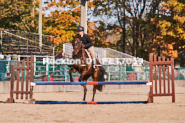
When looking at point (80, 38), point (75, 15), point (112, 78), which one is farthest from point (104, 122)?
point (75, 15)

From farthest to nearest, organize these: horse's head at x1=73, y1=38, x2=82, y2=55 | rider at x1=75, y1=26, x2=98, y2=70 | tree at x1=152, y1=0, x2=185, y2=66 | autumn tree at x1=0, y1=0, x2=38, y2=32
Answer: autumn tree at x1=0, y1=0, x2=38, y2=32 → tree at x1=152, y1=0, x2=185, y2=66 → rider at x1=75, y1=26, x2=98, y2=70 → horse's head at x1=73, y1=38, x2=82, y2=55

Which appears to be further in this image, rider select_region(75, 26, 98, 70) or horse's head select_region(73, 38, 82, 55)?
rider select_region(75, 26, 98, 70)

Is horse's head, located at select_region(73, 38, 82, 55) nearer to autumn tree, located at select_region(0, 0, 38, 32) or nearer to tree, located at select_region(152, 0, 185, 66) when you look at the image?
tree, located at select_region(152, 0, 185, 66)

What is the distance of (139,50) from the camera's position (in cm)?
4125

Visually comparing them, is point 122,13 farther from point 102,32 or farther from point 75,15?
point 75,15

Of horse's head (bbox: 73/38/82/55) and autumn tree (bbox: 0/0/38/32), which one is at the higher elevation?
autumn tree (bbox: 0/0/38/32)

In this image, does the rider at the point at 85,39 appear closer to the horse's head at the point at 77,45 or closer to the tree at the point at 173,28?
the horse's head at the point at 77,45

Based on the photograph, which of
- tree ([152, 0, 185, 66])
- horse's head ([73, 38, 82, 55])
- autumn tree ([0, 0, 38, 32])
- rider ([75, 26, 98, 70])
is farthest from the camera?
autumn tree ([0, 0, 38, 32])

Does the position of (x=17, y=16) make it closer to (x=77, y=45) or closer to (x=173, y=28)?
(x=173, y=28)

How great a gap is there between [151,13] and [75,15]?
485 inches

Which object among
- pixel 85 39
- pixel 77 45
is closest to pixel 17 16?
pixel 85 39

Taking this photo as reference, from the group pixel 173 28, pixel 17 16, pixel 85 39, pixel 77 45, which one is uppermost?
pixel 17 16

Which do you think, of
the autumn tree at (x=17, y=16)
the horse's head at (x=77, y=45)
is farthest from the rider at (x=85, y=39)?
the autumn tree at (x=17, y=16)

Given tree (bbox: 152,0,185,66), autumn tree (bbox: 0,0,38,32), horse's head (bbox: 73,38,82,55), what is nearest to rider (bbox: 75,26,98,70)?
horse's head (bbox: 73,38,82,55)
